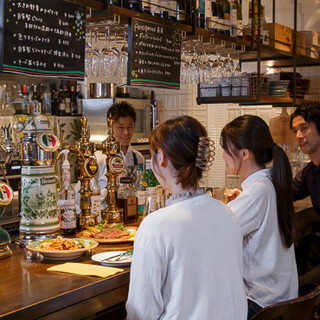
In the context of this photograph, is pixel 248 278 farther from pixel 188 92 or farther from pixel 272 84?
pixel 188 92

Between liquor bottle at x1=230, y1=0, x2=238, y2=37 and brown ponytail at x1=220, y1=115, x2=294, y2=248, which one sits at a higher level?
liquor bottle at x1=230, y1=0, x2=238, y2=37

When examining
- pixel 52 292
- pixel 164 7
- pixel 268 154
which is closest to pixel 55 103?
pixel 164 7

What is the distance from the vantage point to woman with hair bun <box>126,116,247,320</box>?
1.60 m

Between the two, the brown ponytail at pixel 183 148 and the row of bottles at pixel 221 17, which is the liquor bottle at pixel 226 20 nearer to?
the row of bottles at pixel 221 17

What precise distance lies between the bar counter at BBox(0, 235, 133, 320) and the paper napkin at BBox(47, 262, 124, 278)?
0.02 m

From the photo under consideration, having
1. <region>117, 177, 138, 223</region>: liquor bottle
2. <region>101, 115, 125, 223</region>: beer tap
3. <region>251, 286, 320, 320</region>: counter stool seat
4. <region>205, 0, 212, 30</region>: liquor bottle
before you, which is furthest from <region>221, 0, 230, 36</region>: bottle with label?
<region>251, 286, 320, 320</region>: counter stool seat

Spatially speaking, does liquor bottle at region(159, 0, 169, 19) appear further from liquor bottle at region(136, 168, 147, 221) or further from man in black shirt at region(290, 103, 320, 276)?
man in black shirt at region(290, 103, 320, 276)

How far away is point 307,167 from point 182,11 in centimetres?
142

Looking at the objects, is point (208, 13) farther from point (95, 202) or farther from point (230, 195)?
point (95, 202)

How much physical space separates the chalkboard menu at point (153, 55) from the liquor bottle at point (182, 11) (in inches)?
3.5

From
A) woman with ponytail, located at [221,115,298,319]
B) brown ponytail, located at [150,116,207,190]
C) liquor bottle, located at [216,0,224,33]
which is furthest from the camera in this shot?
liquor bottle, located at [216,0,224,33]

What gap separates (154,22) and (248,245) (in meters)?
1.61

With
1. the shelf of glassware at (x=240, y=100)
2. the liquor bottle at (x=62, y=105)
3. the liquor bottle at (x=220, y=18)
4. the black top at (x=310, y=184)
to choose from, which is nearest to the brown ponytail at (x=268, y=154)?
the black top at (x=310, y=184)

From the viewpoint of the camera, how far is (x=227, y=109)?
668cm
